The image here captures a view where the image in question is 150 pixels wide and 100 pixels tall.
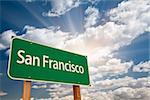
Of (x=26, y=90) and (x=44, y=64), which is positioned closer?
(x=26, y=90)

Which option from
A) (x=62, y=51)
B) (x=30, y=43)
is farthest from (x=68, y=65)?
(x=30, y=43)

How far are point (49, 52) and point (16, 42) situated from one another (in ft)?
1.48

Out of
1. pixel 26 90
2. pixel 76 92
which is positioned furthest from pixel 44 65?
pixel 76 92

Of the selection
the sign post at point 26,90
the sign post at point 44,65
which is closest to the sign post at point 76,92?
the sign post at point 44,65

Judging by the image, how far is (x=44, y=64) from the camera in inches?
94.6

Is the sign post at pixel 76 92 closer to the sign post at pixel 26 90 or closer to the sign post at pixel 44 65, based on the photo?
the sign post at pixel 44 65

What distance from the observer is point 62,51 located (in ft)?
8.85

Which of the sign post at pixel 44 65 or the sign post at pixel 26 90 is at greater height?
the sign post at pixel 44 65

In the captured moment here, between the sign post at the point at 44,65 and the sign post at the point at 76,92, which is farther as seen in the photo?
the sign post at the point at 76,92

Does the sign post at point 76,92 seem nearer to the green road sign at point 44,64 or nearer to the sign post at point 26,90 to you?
the green road sign at point 44,64

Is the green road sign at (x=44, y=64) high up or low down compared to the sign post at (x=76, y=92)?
up

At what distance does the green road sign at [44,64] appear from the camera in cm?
213

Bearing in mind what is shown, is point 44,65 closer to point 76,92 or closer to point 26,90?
point 26,90

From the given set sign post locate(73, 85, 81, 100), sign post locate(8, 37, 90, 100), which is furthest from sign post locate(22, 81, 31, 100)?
sign post locate(73, 85, 81, 100)
